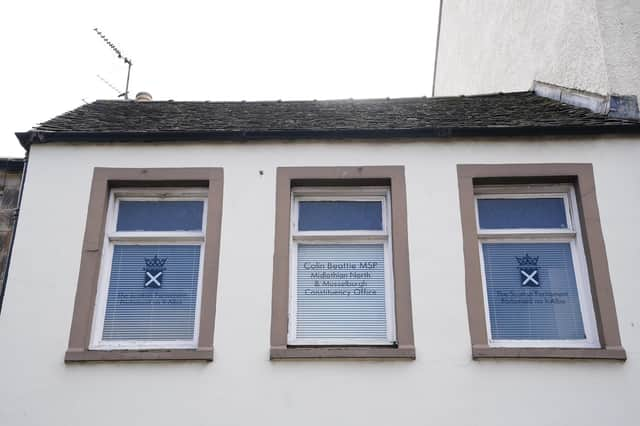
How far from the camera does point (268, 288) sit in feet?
24.7

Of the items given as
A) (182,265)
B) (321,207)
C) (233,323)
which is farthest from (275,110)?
(233,323)

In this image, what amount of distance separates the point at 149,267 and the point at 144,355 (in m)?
1.11

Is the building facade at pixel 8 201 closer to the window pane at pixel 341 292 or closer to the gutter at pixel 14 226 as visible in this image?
the gutter at pixel 14 226

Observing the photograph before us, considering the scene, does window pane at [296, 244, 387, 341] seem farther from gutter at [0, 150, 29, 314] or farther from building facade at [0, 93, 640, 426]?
gutter at [0, 150, 29, 314]

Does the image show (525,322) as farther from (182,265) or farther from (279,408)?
(182,265)

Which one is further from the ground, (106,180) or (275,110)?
(275,110)

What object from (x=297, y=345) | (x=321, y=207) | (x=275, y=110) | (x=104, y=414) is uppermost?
(x=275, y=110)

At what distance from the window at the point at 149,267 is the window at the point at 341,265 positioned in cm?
79

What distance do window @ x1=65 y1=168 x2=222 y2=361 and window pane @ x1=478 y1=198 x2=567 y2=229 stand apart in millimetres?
3043

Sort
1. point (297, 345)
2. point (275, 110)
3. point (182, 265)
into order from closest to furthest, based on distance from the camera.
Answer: point (297, 345)
point (182, 265)
point (275, 110)

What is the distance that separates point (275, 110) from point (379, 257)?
2869 millimetres

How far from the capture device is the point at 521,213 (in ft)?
26.7

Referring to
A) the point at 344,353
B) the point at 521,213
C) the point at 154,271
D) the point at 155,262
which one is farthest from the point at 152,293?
the point at 521,213

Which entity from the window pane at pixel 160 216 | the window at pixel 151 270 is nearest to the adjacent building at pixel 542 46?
the window pane at pixel 160 216
